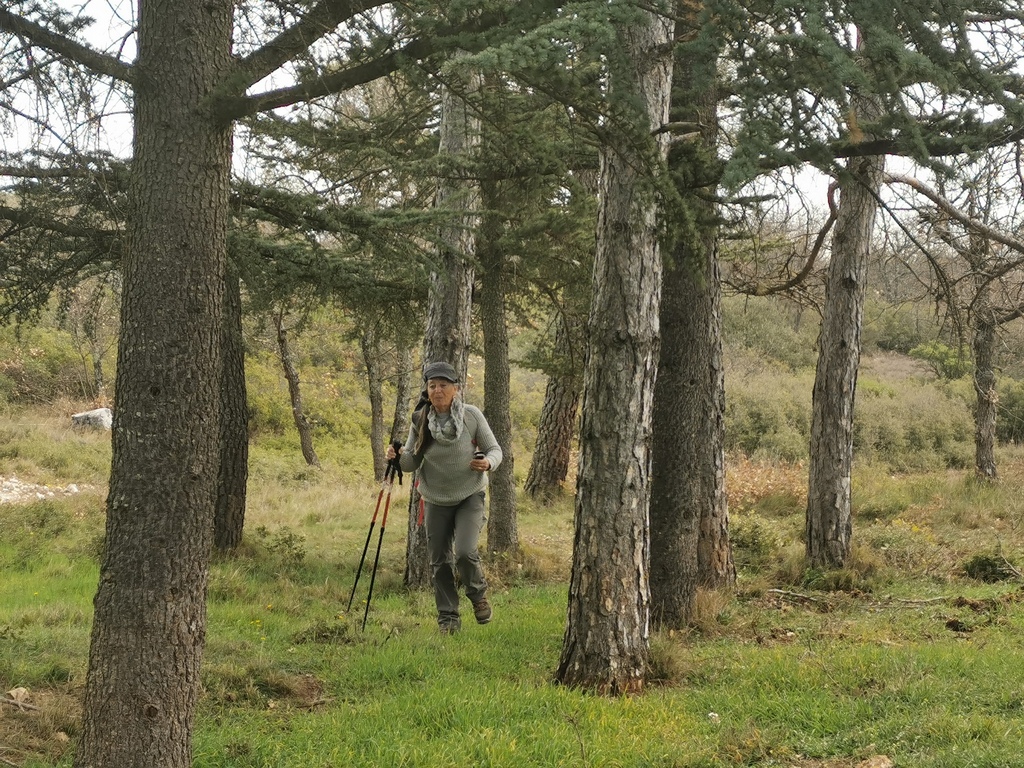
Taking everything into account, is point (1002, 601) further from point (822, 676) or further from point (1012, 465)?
point (1012, 465)

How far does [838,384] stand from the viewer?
1011 cm

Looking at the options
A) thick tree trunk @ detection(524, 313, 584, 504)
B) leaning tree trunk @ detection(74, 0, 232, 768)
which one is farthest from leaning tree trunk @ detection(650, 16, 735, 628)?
thick tree trunk @ detection(524, 313, 584, 504)

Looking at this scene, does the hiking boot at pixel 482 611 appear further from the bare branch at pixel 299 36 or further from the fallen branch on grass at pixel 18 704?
the bare branch at pixel 299 36

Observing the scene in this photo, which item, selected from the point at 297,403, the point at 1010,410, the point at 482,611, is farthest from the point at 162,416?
the point at 1010,410

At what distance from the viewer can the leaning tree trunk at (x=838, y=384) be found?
998 cm

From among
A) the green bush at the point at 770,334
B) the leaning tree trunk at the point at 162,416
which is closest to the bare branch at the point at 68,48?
the leaning tree trunk at the point at 162,416

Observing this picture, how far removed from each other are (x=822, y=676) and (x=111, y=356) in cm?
2711

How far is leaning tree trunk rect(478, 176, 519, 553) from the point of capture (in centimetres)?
1067

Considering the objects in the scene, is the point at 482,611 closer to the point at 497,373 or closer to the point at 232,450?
the point at 497,373

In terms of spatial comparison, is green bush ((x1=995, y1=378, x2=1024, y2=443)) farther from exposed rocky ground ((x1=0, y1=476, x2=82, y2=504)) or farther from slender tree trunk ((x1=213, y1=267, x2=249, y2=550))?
exposed rocky ground ((x1=0, y1=476, x2=82, y2=504))

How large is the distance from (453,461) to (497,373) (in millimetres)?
3767

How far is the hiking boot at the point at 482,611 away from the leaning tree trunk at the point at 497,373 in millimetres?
3542

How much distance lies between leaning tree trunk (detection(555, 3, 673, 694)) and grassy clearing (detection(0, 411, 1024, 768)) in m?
0.38

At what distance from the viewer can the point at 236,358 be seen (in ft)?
34.4
